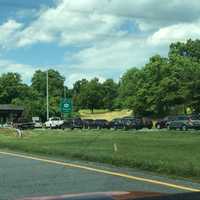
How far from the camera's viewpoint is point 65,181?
47.0 ft

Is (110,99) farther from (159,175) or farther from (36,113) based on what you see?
(159,175)

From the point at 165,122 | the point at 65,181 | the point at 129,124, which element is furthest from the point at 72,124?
the point at 65,181

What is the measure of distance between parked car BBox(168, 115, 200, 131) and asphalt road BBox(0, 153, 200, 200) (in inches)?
1729

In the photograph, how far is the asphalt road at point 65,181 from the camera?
12.6 metres

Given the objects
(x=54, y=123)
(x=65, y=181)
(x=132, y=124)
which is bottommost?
(x=65, y=181)

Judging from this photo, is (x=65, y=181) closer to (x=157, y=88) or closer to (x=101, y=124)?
(x=101, y=124)

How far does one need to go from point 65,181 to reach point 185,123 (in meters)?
49.2

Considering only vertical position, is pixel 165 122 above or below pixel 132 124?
above

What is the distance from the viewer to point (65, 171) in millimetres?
16766

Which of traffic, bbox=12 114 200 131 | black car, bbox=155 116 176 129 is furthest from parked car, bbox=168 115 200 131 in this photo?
black car, bbox=155 116 176 129

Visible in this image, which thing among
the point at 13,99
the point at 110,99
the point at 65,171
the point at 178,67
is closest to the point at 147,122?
the point at 178,67

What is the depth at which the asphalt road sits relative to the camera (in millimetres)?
12570

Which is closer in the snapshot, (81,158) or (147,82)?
(81,158)

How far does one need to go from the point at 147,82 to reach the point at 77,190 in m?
98.9
